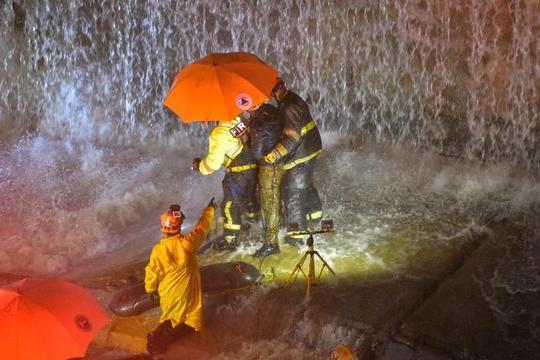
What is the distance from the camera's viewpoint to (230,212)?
6531 mm

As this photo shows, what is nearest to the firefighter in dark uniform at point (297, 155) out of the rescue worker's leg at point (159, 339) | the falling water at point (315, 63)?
the rescue worker's leg at point (159, 339)

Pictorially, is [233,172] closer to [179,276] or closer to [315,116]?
[179,276]

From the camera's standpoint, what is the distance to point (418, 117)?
406 inches

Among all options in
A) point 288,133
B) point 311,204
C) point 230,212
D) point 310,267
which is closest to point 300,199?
point 311,204

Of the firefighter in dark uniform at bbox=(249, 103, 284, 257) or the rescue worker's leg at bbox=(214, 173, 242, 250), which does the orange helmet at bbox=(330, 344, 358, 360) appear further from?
the rescue worker's leg at bbox=(214, 173, 242, 250)

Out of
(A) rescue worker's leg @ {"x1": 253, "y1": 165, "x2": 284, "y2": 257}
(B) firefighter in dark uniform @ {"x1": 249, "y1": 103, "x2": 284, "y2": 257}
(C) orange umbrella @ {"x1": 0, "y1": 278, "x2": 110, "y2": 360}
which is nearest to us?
(C) orange umbrella @ {"x1": 0, "y1": 278, "x2": 110, "y2": 360}

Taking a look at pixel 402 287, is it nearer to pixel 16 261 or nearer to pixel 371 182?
pixel 371 182

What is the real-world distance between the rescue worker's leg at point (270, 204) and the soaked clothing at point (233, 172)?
0.50ft

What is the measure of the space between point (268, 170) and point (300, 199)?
23.0 inches

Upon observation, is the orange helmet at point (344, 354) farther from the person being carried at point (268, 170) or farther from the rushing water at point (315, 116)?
the person being carried at point (268, 170)

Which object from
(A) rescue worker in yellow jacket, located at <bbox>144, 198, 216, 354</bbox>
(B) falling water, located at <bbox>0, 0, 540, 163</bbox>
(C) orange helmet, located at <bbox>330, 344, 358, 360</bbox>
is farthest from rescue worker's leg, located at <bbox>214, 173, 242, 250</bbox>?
(B) falling water, located at <bbox>0, 0, 540, 163</bbox>

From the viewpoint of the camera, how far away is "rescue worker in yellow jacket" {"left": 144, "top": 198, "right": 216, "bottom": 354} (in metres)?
4.80

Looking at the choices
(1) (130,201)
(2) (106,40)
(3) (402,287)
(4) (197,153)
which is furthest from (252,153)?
(2) (106,40)

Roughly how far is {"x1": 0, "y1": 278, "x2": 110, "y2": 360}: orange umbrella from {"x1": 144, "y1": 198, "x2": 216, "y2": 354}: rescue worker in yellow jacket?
1.02 metres
